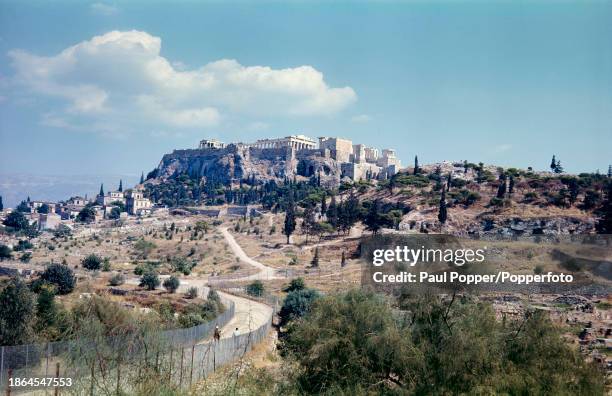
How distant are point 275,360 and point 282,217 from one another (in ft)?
195

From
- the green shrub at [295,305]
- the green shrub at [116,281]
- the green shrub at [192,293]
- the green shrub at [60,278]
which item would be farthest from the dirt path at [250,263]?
the green shrub at [295,305]

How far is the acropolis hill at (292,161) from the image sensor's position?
11838 centimetres

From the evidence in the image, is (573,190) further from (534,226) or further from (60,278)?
(60,278)

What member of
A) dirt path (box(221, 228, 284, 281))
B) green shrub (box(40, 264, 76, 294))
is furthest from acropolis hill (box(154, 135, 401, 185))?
green shrub (box(40, 264, 76, 294))

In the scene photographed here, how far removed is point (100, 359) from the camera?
8.28 meters

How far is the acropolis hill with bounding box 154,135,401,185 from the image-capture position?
118375 mm

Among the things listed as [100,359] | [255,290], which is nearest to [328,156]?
[255,290]

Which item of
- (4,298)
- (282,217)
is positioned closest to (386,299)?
(4,298)

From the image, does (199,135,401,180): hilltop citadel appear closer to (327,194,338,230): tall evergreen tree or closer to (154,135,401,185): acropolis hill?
(154,135,401,185): acropolis hill

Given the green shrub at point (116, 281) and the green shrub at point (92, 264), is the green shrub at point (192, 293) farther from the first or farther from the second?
the green shrub at point (92, 264)

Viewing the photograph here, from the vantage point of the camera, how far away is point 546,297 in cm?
3067

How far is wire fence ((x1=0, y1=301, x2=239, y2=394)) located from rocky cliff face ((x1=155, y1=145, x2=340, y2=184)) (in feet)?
320

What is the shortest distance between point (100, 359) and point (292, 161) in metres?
117

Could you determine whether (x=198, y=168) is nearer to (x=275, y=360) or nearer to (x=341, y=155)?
(x=341, y=155)
